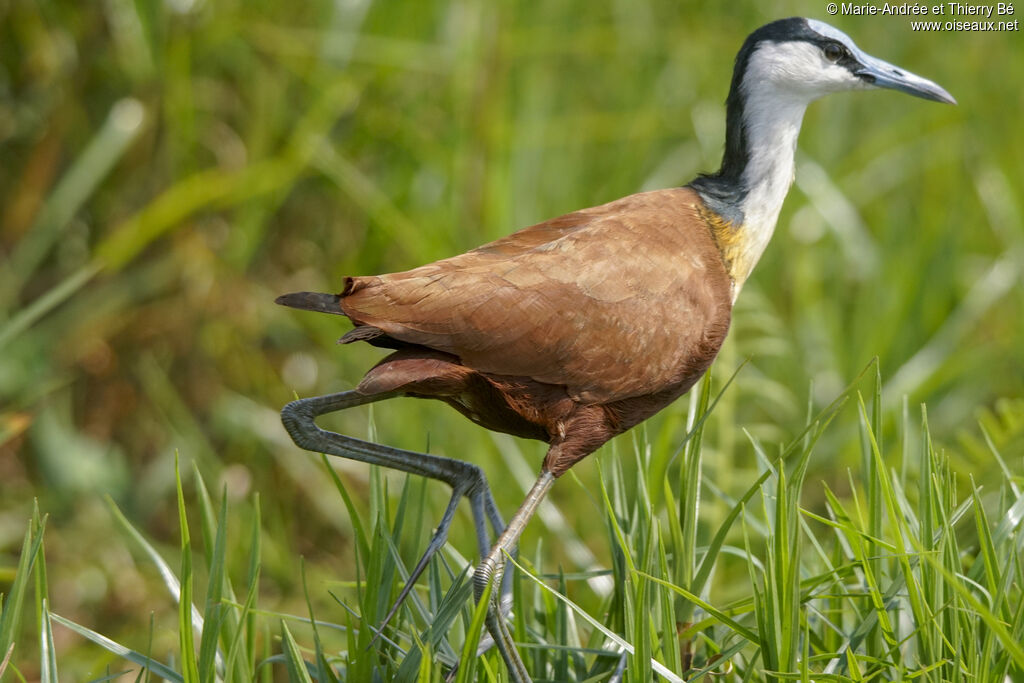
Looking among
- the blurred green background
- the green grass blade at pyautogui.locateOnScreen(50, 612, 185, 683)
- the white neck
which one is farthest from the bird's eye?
the green grass blade at pyautogui.locateOnScreen(50, 612, 185, 683)

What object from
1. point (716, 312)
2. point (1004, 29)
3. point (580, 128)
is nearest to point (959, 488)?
point (716, 312)

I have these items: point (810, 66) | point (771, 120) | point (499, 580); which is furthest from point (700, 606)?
point (810, 66)

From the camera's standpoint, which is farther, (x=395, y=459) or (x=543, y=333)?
(x=395, y=459)

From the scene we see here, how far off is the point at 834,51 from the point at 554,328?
101 centimetres

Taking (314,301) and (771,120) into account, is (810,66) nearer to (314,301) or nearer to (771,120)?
(771,120)

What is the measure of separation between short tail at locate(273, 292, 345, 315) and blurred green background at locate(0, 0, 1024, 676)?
1.98m

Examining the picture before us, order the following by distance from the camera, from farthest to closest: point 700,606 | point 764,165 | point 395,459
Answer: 1. point 764,165
2. point 395,459
3. point 700,606

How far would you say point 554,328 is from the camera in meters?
2.12

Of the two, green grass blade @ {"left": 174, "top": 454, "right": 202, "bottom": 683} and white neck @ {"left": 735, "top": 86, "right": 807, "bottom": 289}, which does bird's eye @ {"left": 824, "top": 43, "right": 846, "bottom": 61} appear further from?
green grass blade @ {"left": 174, "top": 454, "right": 202, "bottom": 683}

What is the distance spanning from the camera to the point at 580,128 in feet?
15.4

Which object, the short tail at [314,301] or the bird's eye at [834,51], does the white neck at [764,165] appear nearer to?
the bird's eye at [834,51]

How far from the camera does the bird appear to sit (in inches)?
81.5

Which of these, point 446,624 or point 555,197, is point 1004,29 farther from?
point 446,624

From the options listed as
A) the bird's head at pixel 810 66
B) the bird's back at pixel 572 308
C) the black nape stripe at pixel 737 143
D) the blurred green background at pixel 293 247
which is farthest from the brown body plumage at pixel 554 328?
the blurred green background at pixel 293 247
